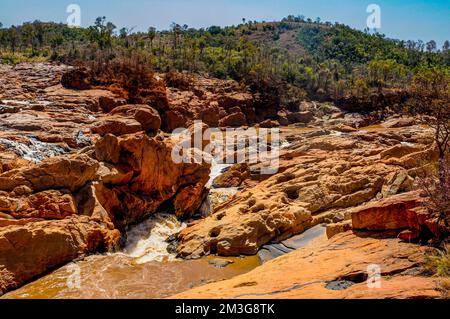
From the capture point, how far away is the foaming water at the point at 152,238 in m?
18.6

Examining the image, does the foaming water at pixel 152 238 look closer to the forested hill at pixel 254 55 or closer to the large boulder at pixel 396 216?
the large boulder at pixel 396 216

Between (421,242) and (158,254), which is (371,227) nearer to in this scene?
(421,242)

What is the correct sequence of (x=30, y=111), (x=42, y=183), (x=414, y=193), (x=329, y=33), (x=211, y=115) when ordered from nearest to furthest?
(x=414, y=193), (x=42, y=183), (x=30, y=111), (x=211, y=115), (x=329, y=33)

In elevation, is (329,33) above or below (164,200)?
above

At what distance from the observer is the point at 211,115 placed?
56.1m

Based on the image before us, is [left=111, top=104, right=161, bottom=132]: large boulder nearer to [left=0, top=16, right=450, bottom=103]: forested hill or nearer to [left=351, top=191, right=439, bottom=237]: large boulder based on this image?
[left=351, top=191, right=439, bottom=237]: large boulder

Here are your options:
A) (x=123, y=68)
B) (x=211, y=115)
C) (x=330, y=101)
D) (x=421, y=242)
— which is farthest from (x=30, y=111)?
(x=330, y=101)

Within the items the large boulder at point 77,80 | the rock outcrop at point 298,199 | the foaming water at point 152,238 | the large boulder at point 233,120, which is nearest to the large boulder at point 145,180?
the foaming water at point 152,238

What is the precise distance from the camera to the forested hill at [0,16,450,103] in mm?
72562

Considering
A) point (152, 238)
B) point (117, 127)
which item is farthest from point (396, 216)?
point (117, 127)

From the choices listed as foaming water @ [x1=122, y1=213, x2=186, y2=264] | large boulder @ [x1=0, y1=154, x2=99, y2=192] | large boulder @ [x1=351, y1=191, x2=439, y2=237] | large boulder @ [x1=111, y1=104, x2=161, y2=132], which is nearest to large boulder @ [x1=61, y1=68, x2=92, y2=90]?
large boulder @ [x1=111, y1=104, x2=161, y2=132]

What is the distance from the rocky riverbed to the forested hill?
1691 centimetres

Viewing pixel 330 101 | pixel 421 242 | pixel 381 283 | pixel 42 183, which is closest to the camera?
pixel 381 283

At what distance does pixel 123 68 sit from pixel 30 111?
1773 centimetres
